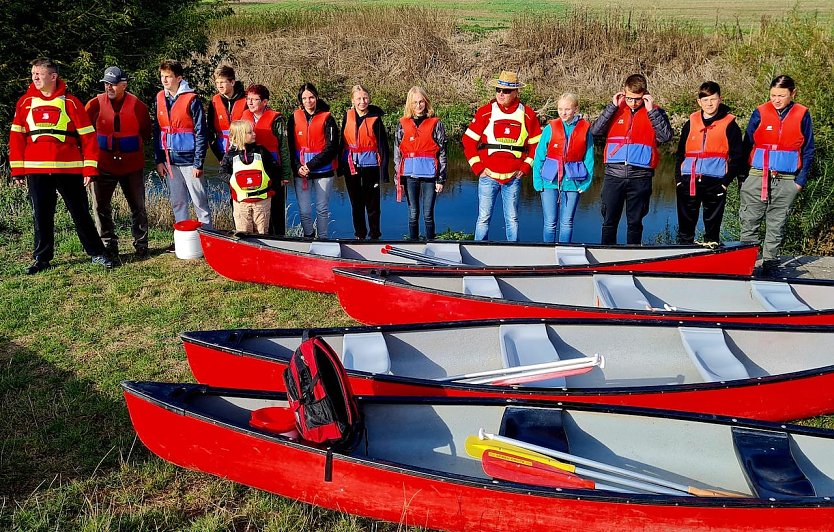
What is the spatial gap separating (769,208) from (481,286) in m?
3.38

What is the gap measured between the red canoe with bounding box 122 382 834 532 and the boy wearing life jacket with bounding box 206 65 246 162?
4192 millimetres

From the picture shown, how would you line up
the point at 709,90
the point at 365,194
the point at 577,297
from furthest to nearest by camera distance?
1. the point at 365,194
2. the point at 709,90
3. the point at 577,297

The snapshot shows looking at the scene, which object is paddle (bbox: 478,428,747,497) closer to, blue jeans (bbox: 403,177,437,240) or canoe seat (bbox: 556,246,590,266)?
canoe seat (bbox: 556,246,590,266)

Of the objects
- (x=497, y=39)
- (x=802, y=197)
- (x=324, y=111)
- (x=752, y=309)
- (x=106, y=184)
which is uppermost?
(x=497, y=39)

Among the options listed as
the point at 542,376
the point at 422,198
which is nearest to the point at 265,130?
the point at 422,198

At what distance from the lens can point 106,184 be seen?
24.1ft

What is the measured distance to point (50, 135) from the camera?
649 cm

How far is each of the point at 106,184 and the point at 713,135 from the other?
6293 mm

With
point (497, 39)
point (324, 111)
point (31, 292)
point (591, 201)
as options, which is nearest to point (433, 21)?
point (497, 39)

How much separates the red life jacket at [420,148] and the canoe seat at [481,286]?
1606 mm

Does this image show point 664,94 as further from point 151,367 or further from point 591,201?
point 151,367

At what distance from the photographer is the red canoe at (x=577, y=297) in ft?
18.1

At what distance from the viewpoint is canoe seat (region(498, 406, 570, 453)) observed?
12.3 feet

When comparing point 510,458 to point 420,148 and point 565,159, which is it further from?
point 420,148
